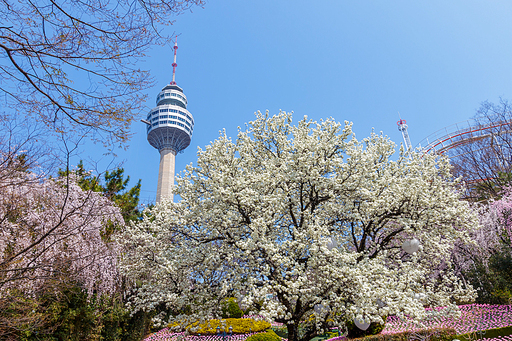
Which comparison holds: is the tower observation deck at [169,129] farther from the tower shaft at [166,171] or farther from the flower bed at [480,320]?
the flower bed at [480,320]

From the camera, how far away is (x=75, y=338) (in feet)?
39.4

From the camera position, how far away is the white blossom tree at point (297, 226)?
742 centimetres

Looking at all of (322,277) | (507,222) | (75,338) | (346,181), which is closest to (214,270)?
(322,277)

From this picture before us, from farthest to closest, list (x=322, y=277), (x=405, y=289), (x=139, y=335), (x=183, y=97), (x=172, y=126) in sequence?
(x=183, y=97)
(x=172, y=126)
(x=139, y=335)
(x=405, y=289)
(x=322, y=277)

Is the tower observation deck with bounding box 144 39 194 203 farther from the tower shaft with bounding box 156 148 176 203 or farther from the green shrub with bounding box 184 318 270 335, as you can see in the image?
the green shrub with bounding box 184 318 270 335

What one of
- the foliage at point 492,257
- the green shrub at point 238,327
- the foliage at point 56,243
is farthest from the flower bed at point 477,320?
the green shrub at point 238,327

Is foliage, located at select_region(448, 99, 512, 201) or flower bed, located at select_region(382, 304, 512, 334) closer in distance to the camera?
flower bed, located at select_region(382, 304, 512, 334)

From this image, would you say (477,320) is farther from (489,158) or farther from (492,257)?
(489,158)

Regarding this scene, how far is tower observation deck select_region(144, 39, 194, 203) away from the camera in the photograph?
230 ft

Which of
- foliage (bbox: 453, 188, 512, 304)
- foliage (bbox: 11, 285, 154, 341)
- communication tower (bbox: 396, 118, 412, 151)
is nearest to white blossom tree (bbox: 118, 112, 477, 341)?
foliage (bbox: 11, 285, 154, 341)

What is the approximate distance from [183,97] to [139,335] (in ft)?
230

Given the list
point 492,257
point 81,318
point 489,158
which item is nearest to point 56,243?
point 81,318

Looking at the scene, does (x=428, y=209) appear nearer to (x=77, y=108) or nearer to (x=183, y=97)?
(x=77, y=108)

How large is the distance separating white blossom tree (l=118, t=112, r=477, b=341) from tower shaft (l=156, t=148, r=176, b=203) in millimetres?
55401
